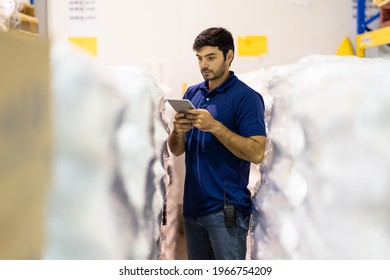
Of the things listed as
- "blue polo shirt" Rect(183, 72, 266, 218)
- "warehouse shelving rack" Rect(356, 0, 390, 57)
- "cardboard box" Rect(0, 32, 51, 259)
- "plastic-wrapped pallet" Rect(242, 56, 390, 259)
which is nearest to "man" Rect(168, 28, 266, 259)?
"blue polo shirt" Rect(183, 72, 266, 218)

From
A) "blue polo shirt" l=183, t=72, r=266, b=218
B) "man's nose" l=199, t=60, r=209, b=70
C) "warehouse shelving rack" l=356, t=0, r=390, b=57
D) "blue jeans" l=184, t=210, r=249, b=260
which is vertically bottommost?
"blue jeans" l=184, t=210, r=249, b=260

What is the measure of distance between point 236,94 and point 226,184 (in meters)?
0.22

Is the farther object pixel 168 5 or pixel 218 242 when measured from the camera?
pixel 168 5

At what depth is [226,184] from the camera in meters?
Result: 0.99

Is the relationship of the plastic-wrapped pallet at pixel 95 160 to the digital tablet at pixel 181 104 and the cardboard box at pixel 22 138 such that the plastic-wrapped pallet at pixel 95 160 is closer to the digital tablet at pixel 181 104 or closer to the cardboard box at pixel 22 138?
the cardboard box at pixel 22 138

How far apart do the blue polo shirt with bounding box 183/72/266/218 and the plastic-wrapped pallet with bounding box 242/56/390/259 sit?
55 cm

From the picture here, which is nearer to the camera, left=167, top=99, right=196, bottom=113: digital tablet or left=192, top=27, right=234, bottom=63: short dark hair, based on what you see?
left=167, top=99, right=196, bottom=113: digital tablet

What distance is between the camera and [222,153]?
3.27 ft

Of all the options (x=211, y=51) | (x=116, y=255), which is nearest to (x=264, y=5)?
(x=211, y=51)

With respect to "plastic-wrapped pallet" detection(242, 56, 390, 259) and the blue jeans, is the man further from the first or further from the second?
"plastic-wrapped pallet" detection(242, 56, 390, 259)

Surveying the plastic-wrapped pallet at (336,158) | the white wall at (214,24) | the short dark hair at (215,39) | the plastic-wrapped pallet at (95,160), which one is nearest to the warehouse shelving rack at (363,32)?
the white wall at (214,24)

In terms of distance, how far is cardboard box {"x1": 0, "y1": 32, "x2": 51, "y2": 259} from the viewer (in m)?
0.27
